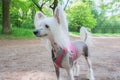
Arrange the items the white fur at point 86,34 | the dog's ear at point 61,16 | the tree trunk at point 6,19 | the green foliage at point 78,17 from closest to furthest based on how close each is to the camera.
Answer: the dog's ear at point 61,16 → the white fur at point 86,34 → the tree trunk at point 6,19 → the green foliage at point 78,17

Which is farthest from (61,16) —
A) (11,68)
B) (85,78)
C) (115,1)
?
(115,1)

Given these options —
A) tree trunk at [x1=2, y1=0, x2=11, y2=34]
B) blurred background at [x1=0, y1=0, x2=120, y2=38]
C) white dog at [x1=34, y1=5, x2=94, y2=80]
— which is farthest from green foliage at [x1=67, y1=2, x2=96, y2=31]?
white dog at [x1=34, y1=5, x2=94, y2=80]

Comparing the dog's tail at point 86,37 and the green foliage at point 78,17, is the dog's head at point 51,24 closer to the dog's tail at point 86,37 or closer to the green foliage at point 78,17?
the dog's tail at point 86,37

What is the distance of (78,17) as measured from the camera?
33.9 meters

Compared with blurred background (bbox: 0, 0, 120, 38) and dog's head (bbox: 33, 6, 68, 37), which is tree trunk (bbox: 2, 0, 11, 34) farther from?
dog's head (bbox: 33, 6, 68, 37)

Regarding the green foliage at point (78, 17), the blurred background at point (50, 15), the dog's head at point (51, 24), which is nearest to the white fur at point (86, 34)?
the dog's head at point (51, 24)

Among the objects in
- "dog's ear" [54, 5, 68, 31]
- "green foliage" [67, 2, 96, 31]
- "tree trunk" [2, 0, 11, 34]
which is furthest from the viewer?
"green foliage" [67, 2, 96, 31]

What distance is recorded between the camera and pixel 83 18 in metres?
34.1

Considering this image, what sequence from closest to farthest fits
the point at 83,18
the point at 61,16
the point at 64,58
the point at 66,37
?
the point at 61,16
the point at 66,37
the point at 64,58
the point at 83,18

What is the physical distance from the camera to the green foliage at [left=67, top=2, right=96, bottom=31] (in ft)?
111

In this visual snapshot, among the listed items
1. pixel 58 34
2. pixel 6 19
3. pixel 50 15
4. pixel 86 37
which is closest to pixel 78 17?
pixel 50 15

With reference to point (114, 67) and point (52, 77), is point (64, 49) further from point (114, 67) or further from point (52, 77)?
point (114, 67)

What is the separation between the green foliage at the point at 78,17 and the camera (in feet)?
111

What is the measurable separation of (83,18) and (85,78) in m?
29.9
